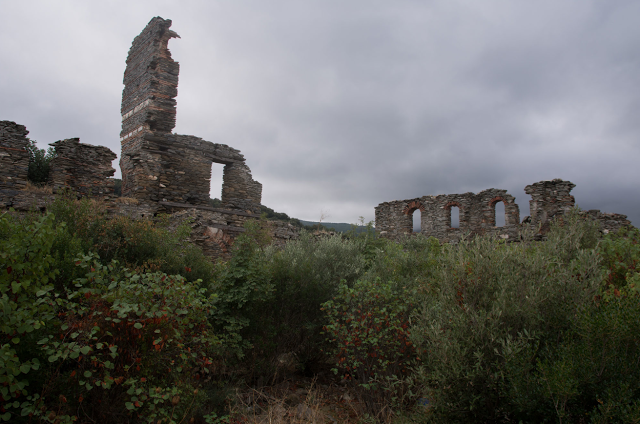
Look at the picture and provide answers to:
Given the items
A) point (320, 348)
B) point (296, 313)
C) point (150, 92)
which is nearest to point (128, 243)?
point (296, 313)

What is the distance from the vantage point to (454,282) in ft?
12.7

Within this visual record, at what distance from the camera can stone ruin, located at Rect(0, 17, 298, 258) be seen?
11.4 metres

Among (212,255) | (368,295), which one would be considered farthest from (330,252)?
(212,255)

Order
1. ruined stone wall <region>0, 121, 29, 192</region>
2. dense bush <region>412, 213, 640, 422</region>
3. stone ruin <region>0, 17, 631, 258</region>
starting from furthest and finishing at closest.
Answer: stone ruin <region>0, 17, 631, 258</region>, ruined stone wall <region>0, 121, 29, 192</region>, dense bush <region>412, 213, 640, 422</region>

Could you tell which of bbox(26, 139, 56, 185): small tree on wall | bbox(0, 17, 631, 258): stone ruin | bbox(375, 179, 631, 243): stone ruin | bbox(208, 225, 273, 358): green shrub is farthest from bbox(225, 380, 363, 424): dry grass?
bbox(26, 139, 56, 185): small tree on wall

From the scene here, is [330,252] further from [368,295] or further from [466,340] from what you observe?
[466,340]

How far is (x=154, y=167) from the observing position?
15438 mm

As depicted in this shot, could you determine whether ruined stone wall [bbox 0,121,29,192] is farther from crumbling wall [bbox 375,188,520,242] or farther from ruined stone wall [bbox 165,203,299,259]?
crumbling wall [bbox 375,188,520,242]

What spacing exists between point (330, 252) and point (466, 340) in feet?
14.7

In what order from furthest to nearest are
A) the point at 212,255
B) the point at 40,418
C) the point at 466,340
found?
the point at 212,255
the point at 466,340
the point at 40,418

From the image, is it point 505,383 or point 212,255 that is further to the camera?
point 212,255

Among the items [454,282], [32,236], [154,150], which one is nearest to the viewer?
[32,236]

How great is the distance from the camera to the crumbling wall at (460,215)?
17.5 m

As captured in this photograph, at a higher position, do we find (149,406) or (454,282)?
(454,282)
